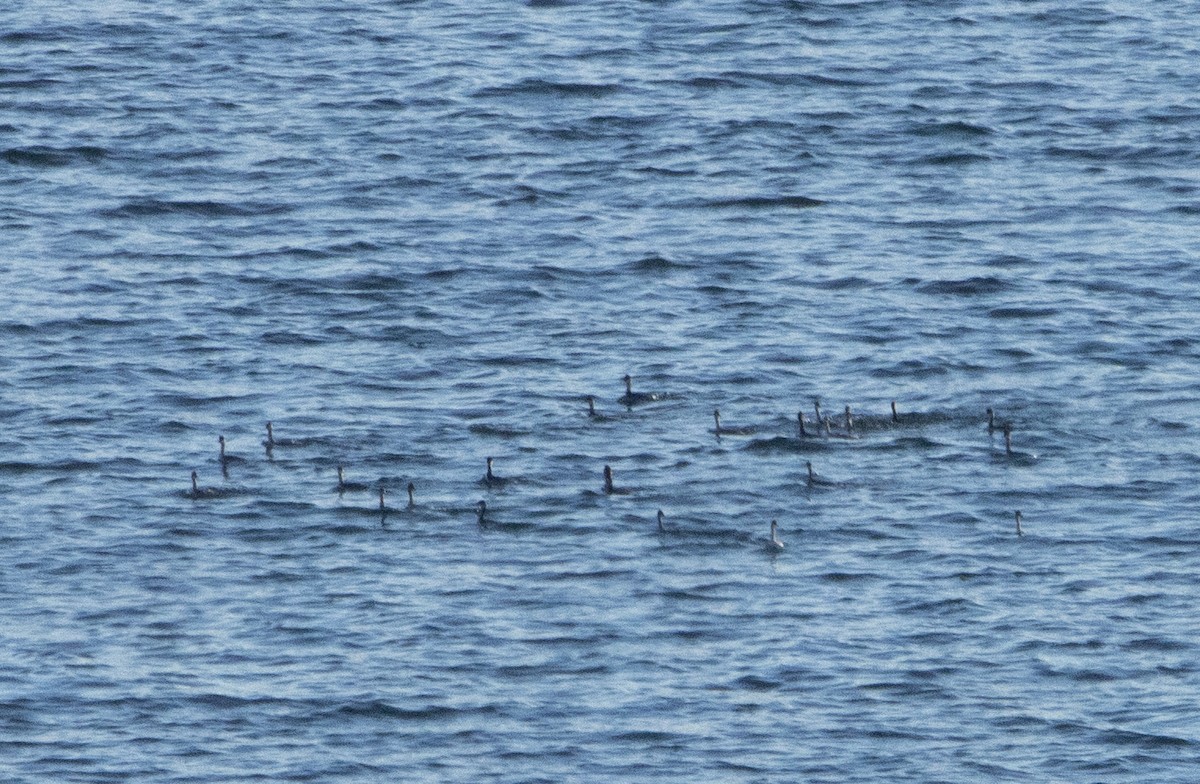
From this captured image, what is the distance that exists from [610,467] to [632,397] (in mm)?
3329

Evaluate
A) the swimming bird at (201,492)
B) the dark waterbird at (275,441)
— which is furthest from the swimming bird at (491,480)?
the swimming bird at (201,492)

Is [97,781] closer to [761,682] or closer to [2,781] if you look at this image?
[2,781]

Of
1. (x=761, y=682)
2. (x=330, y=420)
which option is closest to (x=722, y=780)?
(x=761, y=682)

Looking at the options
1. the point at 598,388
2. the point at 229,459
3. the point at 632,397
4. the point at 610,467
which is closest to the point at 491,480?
the point at 610,467

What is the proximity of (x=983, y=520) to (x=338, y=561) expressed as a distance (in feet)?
31.4

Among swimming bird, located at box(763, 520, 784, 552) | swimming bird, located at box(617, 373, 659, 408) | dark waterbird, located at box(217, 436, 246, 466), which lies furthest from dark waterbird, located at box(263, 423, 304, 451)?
swimming bird, located at box(763, 520, 784, 552)

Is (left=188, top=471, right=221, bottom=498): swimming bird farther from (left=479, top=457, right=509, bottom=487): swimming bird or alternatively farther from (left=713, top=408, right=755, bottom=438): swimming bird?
(left=713, top=408, right=755, bottom=438): swimming bird

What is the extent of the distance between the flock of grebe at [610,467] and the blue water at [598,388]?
19 centimetres

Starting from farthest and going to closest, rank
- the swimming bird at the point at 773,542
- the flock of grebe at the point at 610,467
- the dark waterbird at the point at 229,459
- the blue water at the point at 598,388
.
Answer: the dark waterbird at the point at 229,459, the flock of grebe at the point at 610,467, the swimming bird at the point at 773,542, the blue water at the point at 598,388

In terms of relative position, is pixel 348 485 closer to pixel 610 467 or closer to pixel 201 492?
pixel 201 492

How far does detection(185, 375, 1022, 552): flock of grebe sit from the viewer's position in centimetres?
4447

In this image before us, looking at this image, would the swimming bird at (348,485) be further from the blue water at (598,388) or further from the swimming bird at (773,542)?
the swimming bird at (773,542)

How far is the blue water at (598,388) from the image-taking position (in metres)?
38.9

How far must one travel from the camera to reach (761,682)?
39.4m
